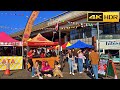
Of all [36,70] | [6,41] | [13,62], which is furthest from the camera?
[6,41]

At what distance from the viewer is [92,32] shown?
1748 inches

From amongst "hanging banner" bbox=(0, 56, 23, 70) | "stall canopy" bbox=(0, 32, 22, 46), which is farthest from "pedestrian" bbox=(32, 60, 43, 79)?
"stall canopy" bbox=(0, 32, 22, 46)

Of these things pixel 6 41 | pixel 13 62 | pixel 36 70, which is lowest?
pixel 36 70

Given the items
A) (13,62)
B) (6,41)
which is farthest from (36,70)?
(6,41)

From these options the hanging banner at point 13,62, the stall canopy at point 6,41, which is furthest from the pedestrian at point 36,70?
the stall canopy at point 6,41

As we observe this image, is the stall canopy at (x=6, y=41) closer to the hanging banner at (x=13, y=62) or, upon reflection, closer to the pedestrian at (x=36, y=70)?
the hanging banner at (x=13, y=62)

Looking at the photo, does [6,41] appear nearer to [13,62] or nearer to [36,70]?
[13,62]

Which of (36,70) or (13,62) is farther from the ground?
(13,62)

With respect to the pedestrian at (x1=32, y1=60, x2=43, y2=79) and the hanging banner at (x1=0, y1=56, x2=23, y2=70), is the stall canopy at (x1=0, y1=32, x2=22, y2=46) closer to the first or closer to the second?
the hanging banner at (x1=0, y1=56, x2=23, y2=70)

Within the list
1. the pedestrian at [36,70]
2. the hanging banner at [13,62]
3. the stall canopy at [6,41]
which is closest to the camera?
the pedestrian at [36,70]

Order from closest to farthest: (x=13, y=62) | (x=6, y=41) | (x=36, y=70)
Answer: (x=36, y=70) → (x=13, y=62) → (x=6, y=41)
